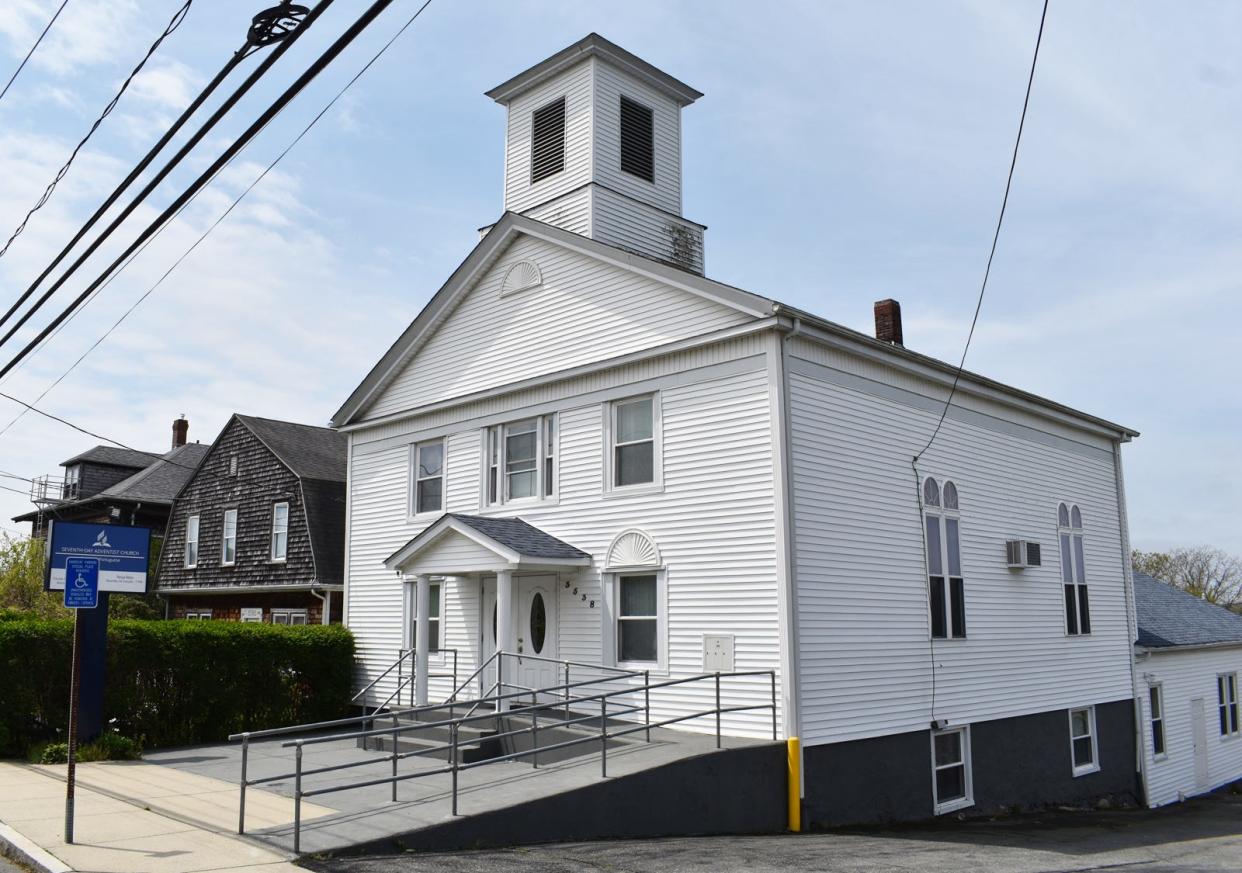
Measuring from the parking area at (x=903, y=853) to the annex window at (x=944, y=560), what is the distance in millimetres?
3165

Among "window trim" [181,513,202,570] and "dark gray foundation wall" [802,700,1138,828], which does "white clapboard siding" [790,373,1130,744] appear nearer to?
"dark gray foundation wall" [802,700,1138,828]

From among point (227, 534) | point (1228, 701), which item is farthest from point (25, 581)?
point (1228, 701)

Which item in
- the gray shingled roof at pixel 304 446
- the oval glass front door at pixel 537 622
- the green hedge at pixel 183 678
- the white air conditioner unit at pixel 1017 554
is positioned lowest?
the green hedge at pixel 183 678

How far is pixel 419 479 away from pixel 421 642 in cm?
391

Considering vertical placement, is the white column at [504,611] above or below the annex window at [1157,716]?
above

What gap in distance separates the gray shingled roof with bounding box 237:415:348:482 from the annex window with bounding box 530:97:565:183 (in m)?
10.6

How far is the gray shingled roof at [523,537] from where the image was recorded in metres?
16.7

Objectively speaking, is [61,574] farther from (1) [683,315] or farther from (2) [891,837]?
(2) [891,837]

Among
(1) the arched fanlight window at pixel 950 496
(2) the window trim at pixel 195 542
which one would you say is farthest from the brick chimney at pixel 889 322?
(2) the window trim at pixel 195 542

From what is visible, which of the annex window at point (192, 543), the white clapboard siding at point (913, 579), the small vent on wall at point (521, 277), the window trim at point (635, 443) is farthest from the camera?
the annex window at point (192, 543)

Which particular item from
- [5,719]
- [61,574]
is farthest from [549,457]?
[5,719]

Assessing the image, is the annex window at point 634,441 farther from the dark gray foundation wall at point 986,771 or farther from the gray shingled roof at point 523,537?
the dark gray foundation wall at point 986,771

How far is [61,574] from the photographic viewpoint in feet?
45.9

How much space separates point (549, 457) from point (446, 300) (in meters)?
4.29
